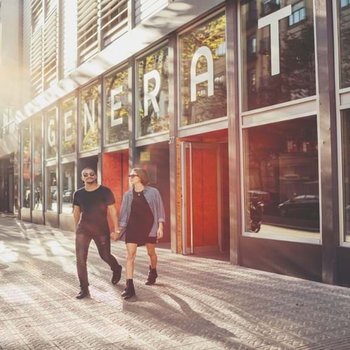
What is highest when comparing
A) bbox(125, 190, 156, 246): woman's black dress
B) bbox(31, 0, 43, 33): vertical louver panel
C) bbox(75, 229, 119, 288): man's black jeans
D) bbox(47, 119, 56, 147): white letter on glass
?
bbox(31, 0, 43, 33): vertical louver panel

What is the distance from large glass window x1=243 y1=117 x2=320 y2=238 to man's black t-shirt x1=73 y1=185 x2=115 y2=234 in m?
3.05

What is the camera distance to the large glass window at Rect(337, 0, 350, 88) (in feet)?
23.0

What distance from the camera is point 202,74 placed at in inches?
402

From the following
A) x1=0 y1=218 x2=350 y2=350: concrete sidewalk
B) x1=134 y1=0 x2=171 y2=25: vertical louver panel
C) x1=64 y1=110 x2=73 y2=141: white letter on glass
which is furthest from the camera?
x1=64 y1=110 x2=73 y2=141: white letter on glass

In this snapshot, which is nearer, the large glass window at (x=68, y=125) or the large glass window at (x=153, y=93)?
the large glass window at (x=153, y=93)

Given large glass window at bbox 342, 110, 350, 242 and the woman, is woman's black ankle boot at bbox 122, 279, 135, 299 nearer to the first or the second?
the woman

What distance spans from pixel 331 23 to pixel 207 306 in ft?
14.6

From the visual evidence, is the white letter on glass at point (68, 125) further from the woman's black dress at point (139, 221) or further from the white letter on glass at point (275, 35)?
the woman's black dress at point (139, 221)

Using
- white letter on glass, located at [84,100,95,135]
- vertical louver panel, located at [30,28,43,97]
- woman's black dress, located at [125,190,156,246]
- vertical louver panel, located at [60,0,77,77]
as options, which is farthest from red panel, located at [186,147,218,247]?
vertical louver panel, located at [30,28,43,97]

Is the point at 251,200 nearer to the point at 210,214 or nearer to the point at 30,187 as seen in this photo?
the point at 210,214

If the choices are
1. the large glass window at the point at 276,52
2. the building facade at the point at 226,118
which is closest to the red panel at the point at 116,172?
the building facade at the point at 226,118

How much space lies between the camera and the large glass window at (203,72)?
9.66 meters

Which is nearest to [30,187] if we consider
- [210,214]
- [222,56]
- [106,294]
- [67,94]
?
[67,94]

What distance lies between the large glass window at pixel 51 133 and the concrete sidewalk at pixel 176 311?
1028 centimetres
